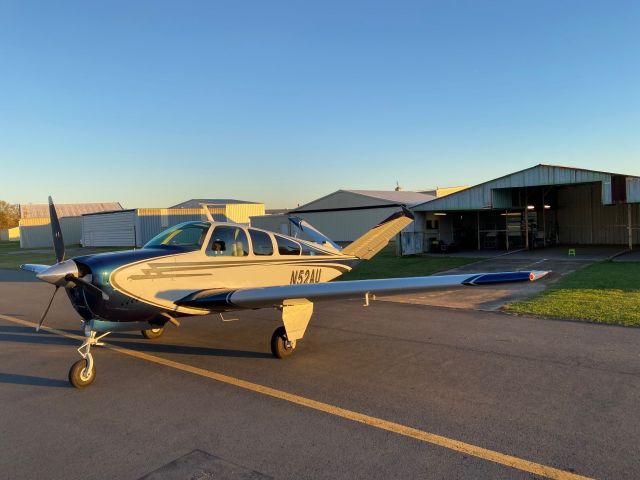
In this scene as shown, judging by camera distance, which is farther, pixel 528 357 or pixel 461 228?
pixel 461 228

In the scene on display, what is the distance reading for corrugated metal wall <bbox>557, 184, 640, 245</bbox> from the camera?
2708 cm

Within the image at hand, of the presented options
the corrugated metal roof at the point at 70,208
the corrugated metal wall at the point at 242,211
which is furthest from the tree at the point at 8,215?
the corrugated metal wall at the point at 242,211

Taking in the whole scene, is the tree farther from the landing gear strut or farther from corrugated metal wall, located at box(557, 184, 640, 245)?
the landing gear strut

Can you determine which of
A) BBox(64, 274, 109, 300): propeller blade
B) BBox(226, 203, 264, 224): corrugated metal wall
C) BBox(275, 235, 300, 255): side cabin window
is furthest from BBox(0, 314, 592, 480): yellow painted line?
BBox(226, 203, 264, 224): corrugated metal wall

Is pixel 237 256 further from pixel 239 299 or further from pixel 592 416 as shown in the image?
pixel 592 416

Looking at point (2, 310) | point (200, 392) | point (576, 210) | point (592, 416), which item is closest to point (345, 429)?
point (200, 392)

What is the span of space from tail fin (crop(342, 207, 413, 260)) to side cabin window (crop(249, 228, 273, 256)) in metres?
2.74

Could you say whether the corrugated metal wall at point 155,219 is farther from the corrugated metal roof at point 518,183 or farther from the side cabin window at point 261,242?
the side cabin window at point 261,242

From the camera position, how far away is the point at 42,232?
57.9 metres

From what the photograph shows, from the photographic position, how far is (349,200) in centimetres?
4241

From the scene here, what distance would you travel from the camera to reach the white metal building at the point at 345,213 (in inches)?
1533

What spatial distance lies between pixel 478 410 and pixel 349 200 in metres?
38.1

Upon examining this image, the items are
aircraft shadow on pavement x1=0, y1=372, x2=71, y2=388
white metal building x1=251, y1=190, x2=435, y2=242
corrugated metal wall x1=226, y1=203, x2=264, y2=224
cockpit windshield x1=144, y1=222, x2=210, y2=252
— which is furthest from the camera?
corrugated metal wall x1=226, y1=203, x2=264, y2=224

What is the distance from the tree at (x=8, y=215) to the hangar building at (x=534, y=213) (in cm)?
10789
